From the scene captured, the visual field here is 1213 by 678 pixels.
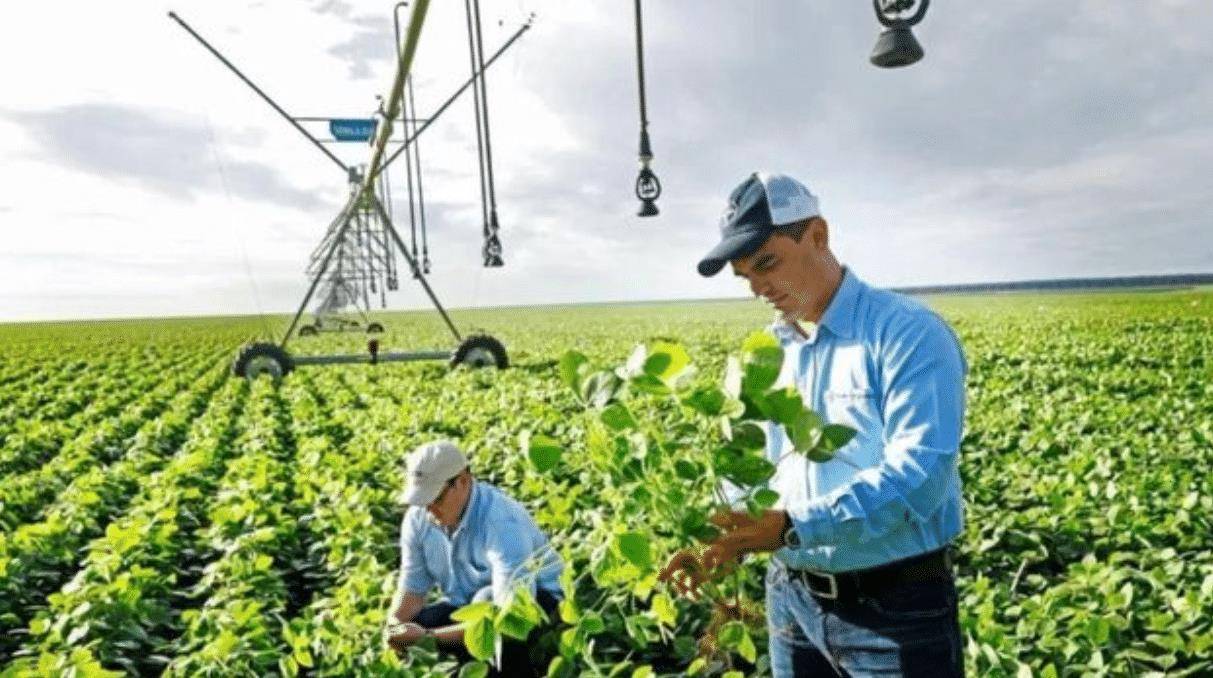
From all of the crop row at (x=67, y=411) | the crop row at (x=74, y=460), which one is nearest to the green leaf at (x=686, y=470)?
the crop row at (x=74, y=460)

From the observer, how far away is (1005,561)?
4.86 meters

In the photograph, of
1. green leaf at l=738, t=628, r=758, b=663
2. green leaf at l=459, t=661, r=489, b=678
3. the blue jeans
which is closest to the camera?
green leaf at l=738, t=628, r=758, b=663

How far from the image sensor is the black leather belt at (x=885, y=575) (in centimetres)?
195

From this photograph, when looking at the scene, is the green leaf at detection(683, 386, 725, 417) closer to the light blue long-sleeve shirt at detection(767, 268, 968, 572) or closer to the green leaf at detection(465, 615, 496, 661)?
the light blue long-sleeve shirt at detection(767, 268, 968, 572)

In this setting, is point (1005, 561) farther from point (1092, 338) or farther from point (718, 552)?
point (1092, 338)

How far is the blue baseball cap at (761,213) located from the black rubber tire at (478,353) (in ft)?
48.9

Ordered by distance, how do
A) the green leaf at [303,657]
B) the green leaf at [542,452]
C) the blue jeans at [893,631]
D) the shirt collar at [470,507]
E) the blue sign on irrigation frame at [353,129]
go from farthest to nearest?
the blue sign on irrigation frame at [353,129] < the shirt collar at [470,507] < the green leaf at [303,657] < the blue jeans at [893,631] < the green leaf at [542,452]

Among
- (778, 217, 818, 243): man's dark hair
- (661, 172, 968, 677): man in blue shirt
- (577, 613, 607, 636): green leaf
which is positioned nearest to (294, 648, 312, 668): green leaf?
(577, 613, 607, 636): green leaf

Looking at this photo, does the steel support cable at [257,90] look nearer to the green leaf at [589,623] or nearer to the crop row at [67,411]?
the crop row at [67,411]

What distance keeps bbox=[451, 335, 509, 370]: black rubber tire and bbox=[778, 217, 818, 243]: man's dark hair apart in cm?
1493

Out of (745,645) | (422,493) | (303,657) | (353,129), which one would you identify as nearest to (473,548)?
(422,493)

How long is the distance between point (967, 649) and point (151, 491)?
5946 mm

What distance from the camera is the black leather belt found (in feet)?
6.40

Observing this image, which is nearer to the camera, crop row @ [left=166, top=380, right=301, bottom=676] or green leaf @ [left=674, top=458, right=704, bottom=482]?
green leaf @ [left=674, top=458, right=704, bottom=482]
